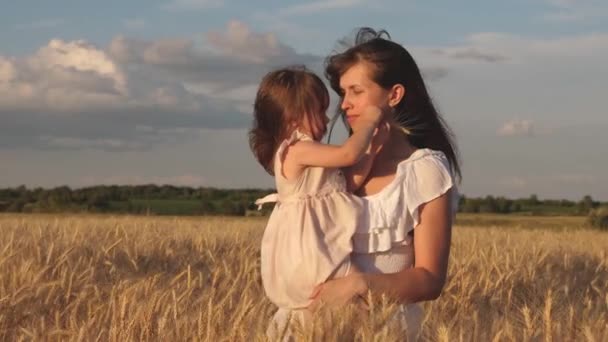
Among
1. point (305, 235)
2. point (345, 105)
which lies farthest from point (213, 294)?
point (345, 105)

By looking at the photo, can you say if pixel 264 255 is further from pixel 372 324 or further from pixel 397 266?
pixel 372 324

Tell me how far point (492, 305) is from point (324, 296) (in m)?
2.56

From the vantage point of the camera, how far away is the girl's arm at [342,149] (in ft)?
8.59

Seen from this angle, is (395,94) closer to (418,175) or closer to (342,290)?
(418,175)

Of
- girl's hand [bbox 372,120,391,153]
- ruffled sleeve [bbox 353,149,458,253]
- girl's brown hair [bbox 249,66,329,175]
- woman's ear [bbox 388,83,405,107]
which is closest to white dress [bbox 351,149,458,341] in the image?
ruffled sleeve [bbox 353,149,458,253]

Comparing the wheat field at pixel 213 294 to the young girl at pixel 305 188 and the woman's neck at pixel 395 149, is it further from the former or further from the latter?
the woman's neck at pixel 395 149

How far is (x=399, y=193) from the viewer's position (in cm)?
271

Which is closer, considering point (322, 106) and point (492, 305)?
point (322, 106)

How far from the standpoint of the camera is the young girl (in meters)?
2.65

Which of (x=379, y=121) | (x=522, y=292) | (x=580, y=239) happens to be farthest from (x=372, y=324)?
(x=580, y=239)

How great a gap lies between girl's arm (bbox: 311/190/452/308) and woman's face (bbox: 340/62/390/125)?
1.16 feet

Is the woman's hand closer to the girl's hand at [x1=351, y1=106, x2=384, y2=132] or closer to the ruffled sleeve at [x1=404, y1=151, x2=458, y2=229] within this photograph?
the ruffled sleeve at [x1=404, y1=151, x2=458, y2=229]

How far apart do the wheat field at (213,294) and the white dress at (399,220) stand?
187mm

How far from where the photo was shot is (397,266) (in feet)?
8.97
